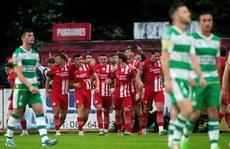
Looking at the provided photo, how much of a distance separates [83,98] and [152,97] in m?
2.29

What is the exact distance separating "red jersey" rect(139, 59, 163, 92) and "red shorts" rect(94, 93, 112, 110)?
1.69m

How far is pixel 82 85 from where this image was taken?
88.6 ft

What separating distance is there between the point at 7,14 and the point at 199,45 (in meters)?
40.6

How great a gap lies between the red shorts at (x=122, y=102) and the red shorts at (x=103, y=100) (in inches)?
26.4

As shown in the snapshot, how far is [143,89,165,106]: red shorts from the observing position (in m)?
25.9

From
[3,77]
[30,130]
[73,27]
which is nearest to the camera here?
[30,130]

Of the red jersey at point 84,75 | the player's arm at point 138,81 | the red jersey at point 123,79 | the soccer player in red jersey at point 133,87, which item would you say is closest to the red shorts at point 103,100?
the red jersey at point 84,75

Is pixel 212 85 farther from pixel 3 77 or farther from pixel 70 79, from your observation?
pixel 3 77

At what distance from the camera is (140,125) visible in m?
26.7

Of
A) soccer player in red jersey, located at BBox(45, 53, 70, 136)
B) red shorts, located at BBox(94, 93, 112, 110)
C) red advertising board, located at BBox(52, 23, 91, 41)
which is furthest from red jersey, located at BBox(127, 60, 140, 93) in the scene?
red advertising board, located at BBox(52, 23, 91, 41)

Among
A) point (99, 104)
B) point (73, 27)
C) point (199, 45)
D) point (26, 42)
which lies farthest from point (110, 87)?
point (73, 27)

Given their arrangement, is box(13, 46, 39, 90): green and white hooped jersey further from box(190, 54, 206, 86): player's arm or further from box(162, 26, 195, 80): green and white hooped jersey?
box(190, 54, 206, 86): player's arm

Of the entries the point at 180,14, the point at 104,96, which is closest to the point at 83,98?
the point at 104,96

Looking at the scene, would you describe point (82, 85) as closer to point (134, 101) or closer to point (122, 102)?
point (122, 102)
